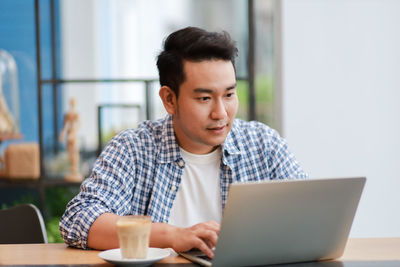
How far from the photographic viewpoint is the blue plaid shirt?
1850 millimetres

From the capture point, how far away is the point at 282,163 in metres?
2.07

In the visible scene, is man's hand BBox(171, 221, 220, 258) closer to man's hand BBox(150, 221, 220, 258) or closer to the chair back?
man's hand BBox(150, 221, 220, 258)

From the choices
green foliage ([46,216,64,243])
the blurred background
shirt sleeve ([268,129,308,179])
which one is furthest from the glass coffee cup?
green foliage ([46,216,64,243])

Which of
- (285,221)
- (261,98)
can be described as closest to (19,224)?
(285,221)

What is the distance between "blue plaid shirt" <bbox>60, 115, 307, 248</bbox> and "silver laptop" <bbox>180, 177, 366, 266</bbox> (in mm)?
498

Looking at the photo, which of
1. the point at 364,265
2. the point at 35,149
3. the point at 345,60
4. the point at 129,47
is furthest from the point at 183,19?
the point at 364,265

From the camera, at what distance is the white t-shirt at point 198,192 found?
1974 millimetres

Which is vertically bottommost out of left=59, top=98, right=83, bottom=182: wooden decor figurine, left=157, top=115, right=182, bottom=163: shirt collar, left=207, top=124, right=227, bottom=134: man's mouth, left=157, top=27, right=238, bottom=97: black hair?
left=59, top=98, right=83, bottom=182: wooden decor figurine

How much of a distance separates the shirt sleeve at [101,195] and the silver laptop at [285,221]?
15.8 inches

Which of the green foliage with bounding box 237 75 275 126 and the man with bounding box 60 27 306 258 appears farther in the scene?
the green foliage with bounding box 237 75 275 126

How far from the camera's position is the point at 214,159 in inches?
80.9

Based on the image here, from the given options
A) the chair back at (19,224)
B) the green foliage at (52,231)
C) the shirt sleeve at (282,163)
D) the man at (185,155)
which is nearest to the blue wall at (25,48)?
the green foliage at (52,231)

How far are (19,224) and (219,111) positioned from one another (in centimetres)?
80

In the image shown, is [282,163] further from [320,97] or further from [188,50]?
[320,97]
